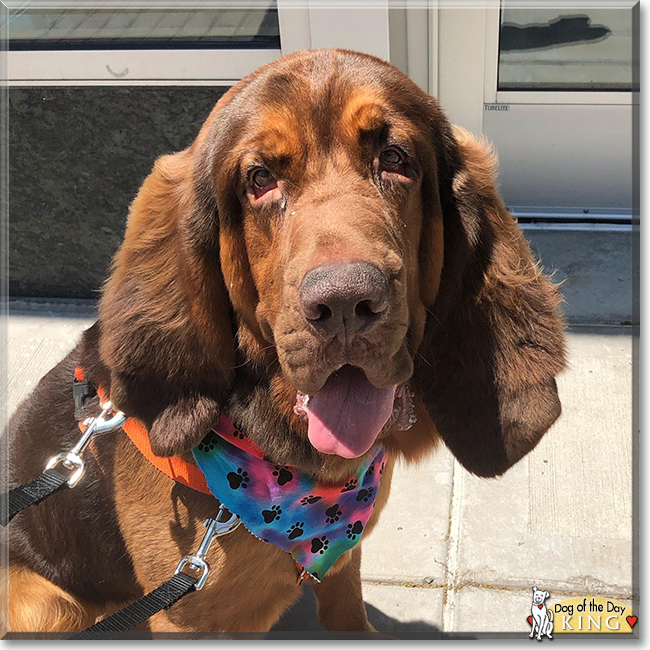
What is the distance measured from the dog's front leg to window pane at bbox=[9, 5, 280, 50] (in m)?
3.26

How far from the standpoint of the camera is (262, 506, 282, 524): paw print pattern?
2.35 metres

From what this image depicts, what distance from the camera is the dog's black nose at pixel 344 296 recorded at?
5.84 feet

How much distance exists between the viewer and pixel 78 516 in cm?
257

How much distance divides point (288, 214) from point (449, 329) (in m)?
0.67

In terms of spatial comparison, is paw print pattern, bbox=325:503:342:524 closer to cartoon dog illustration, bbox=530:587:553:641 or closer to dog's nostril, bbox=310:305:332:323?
dog's nostril, bbox=310:305:332:323

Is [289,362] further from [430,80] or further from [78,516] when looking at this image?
[430,80]

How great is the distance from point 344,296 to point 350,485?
94 centimetres

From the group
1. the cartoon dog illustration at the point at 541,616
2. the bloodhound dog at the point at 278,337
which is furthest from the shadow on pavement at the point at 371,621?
the bloodhound dog at the point at 278,337

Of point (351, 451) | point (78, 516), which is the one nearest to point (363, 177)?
point (351, 451)

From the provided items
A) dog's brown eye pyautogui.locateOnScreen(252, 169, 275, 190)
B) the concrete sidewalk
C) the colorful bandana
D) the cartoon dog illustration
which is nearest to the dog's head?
dog's brown eye pyautogui.locateOnScreen(252, 169, 275, 190)

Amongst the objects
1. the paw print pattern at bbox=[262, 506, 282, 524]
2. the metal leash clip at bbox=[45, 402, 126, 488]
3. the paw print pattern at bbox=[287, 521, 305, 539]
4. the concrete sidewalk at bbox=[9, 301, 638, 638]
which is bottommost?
the concrete sidewalk at bbox=[9, 301, 638, 638]

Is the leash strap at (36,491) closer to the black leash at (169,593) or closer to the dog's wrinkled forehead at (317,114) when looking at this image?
the black leash at (169,593)

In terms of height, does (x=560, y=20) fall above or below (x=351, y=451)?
above

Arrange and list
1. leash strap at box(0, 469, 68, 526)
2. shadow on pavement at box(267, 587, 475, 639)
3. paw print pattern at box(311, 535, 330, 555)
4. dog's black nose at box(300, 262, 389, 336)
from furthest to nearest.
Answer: shadow on pavement at box(267, 587, 475, 639)
paw print pattern at box(311, 535, 330, 555)
leash strap at box(0, 469, 68, 526)
dog's black nose at box(300, 262, 389, 336)
